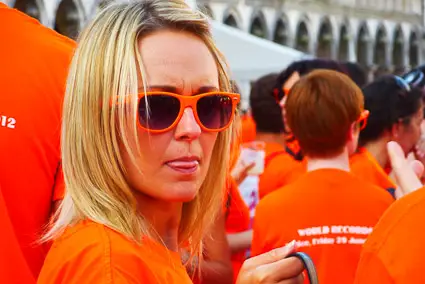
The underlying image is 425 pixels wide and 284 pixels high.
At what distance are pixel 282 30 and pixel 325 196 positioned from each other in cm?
3078

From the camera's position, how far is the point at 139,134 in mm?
1508

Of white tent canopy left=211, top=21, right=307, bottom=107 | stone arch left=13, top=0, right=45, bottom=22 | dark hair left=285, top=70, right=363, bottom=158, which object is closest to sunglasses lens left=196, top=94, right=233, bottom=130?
dark hair left=285, top=70, right=363, bottom=158

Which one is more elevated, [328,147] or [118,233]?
[118,233]

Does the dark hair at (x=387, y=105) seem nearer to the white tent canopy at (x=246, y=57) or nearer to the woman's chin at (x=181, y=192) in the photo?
the woman's chin at (x=181, y=192)

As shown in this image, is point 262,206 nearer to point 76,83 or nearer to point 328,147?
point 328,147

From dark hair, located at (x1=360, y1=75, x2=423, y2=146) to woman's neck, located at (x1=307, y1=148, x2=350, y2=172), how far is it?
1110mm

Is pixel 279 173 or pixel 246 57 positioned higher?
pixel 279 173

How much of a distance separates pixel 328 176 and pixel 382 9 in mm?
39152

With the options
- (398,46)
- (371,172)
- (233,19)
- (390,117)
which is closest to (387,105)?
(390,117)

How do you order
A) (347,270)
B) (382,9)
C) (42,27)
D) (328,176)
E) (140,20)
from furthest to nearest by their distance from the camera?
1. (382,9)
2. (328,176)
3. (347,270)
4. (42,27)
5. (140,20)

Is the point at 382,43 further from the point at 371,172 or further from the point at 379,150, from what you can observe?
the point at 371,172

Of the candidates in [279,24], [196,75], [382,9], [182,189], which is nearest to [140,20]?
[196,75]

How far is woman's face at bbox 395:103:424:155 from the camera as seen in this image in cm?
396

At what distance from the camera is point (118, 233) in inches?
56.8
